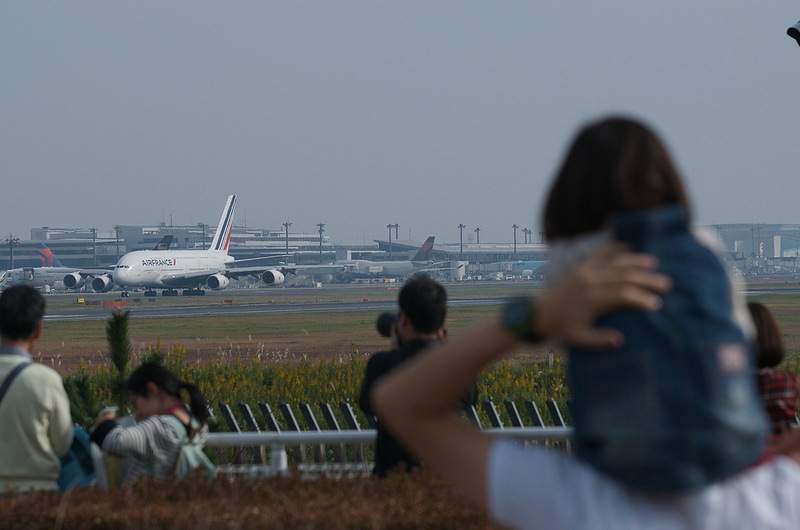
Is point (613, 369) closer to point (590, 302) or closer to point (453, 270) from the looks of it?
point (590, 302)

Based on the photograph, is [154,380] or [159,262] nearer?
[154,380]

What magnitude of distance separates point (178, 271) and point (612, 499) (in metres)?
72.1

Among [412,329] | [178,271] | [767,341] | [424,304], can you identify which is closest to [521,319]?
[767,341]

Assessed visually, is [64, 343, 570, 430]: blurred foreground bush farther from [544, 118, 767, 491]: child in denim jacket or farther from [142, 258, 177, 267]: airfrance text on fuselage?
[142, 258, 177, 267]: airfrance text on fuselage

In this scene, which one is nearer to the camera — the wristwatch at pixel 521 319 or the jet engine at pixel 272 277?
the wristwatch at pixel 521 319

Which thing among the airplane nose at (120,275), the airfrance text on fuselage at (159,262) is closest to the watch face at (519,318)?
the airplane nose at (120,275)

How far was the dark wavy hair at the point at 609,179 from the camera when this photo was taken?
4.87 ft

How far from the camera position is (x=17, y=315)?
13.0 ft

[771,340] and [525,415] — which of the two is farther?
[525,415]

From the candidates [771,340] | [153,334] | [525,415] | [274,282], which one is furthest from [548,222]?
[274,282]

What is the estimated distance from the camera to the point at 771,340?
3068 millimetres

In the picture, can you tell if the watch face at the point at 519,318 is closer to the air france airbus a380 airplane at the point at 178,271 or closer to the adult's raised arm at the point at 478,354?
the adult's raised arm at the point at 478,354

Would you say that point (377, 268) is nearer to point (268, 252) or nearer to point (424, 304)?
point (268, 252)

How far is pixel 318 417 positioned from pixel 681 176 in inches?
366
